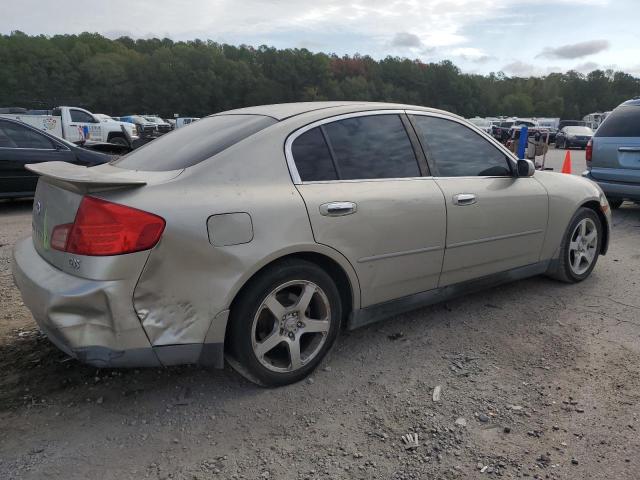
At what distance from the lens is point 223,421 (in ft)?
8.54

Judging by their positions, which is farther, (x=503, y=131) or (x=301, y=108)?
(x=503, y=131)

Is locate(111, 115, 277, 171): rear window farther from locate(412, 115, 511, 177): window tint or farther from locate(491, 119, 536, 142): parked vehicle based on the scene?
locate(491, 119, 536, 142): parked vehicle

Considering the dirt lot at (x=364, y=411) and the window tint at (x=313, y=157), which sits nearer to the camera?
the dirt lot at (x=364, y=411)

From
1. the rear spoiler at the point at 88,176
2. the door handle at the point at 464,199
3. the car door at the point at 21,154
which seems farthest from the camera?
the car door at the point at 21,154

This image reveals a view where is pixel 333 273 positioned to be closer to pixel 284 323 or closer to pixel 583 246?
pixel 284 323

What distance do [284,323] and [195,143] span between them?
1.15 m

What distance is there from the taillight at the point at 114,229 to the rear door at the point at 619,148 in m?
7.07

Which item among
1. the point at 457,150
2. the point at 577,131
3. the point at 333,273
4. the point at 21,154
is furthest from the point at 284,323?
the point at 577,131

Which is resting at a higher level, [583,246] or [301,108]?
[301,108]

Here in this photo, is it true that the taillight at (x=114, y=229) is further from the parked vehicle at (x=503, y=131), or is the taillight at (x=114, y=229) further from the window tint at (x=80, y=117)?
the parked vehicle at (x=503, y=131)

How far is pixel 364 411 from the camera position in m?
2.69

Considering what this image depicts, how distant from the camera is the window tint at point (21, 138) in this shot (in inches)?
320

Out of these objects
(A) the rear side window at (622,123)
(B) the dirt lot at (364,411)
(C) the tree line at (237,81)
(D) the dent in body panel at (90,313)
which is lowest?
(B) the dirt lot at (364,411)

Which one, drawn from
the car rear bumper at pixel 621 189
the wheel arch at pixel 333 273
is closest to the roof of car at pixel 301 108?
the wheel arch at pixel 333 273
